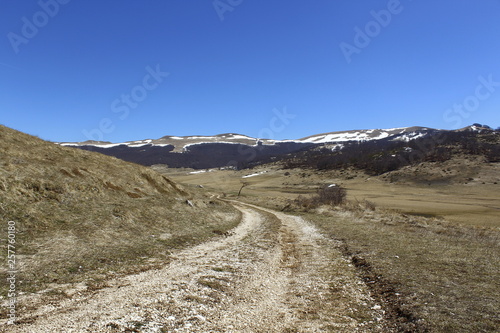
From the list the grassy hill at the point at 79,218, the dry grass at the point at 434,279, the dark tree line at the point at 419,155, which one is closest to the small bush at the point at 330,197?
the grassy hill at the point at 79,218

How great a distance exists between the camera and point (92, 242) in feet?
47.0

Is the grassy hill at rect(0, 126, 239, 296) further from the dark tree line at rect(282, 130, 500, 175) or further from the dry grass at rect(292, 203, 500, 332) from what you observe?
the dark tree line at rect(282, 130, 500, 175)

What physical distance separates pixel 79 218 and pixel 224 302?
12.7m

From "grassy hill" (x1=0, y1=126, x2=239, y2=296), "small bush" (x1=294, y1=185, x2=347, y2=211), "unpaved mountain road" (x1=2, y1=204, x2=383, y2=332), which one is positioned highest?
"grassy hill" (x1=0, y1=126, x2=239, y2=296)

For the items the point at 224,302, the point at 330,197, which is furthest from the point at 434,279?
the point at 330,197

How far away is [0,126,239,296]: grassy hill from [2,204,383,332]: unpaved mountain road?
1.73 meters

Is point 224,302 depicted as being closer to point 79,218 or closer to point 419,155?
point 79,218

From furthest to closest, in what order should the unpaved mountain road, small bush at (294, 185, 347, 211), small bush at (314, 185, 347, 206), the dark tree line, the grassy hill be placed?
the dark tree line < small bush at (314, 185, 347, 206) < small bush at (294, 185, 347, 211) < the grassy hill < the unpaved mountain road

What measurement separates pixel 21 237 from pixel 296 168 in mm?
182452

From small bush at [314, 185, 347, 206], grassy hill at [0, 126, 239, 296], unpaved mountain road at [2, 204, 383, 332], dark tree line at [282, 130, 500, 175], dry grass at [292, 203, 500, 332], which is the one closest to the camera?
unpaved mountain road at [2, 204, 383, 332]

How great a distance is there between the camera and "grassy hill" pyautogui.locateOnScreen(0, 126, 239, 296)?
1102cm

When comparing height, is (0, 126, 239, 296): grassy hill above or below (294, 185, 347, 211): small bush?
above

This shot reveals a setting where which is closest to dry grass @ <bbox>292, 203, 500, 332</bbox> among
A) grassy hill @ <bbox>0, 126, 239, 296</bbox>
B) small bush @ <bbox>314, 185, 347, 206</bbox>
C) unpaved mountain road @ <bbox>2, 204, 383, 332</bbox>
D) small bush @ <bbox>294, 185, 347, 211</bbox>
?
unpaved mountain road @ <bbox>2, 204, 383, 332</bbox>

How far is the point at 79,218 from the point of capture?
17.1 metres
